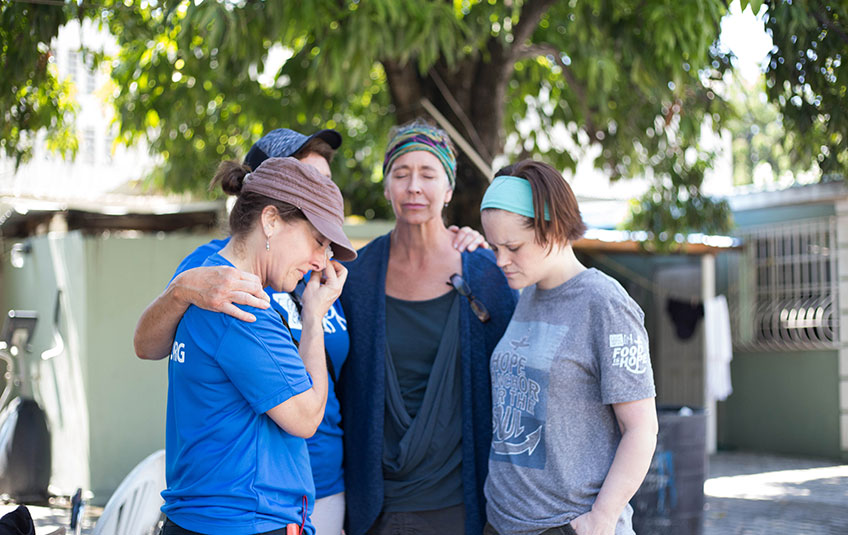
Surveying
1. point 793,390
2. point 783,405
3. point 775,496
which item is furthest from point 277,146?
point 783,405

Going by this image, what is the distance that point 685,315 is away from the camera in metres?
12.3

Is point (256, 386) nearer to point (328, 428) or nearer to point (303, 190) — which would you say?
point (303, 190)

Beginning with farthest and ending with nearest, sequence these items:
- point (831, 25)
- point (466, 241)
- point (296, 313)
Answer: point (831, 25), point (466, 241), point (296, 313)

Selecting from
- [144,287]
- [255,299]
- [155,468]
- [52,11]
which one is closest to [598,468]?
[255,299]

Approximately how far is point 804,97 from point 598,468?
3644 millimetres

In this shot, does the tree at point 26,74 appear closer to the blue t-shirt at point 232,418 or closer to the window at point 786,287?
the blue t-shirt at point 232,418

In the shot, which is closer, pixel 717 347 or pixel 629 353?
pixel 629 353

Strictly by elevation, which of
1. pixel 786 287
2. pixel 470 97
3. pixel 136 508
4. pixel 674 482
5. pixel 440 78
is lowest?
pixel 674 482

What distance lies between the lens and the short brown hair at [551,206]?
2270mm

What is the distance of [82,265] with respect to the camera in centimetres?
745

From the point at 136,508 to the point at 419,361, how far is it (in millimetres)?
1263

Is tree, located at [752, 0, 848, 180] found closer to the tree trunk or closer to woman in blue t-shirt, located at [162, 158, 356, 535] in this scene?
the tree trunk

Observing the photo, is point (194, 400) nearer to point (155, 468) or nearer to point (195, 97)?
point (155, 468)

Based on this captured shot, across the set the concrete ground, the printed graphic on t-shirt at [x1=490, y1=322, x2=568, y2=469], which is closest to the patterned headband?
the printed graphic on t-shirt at [x1=490, y1=322, x2=568, y2=469]
